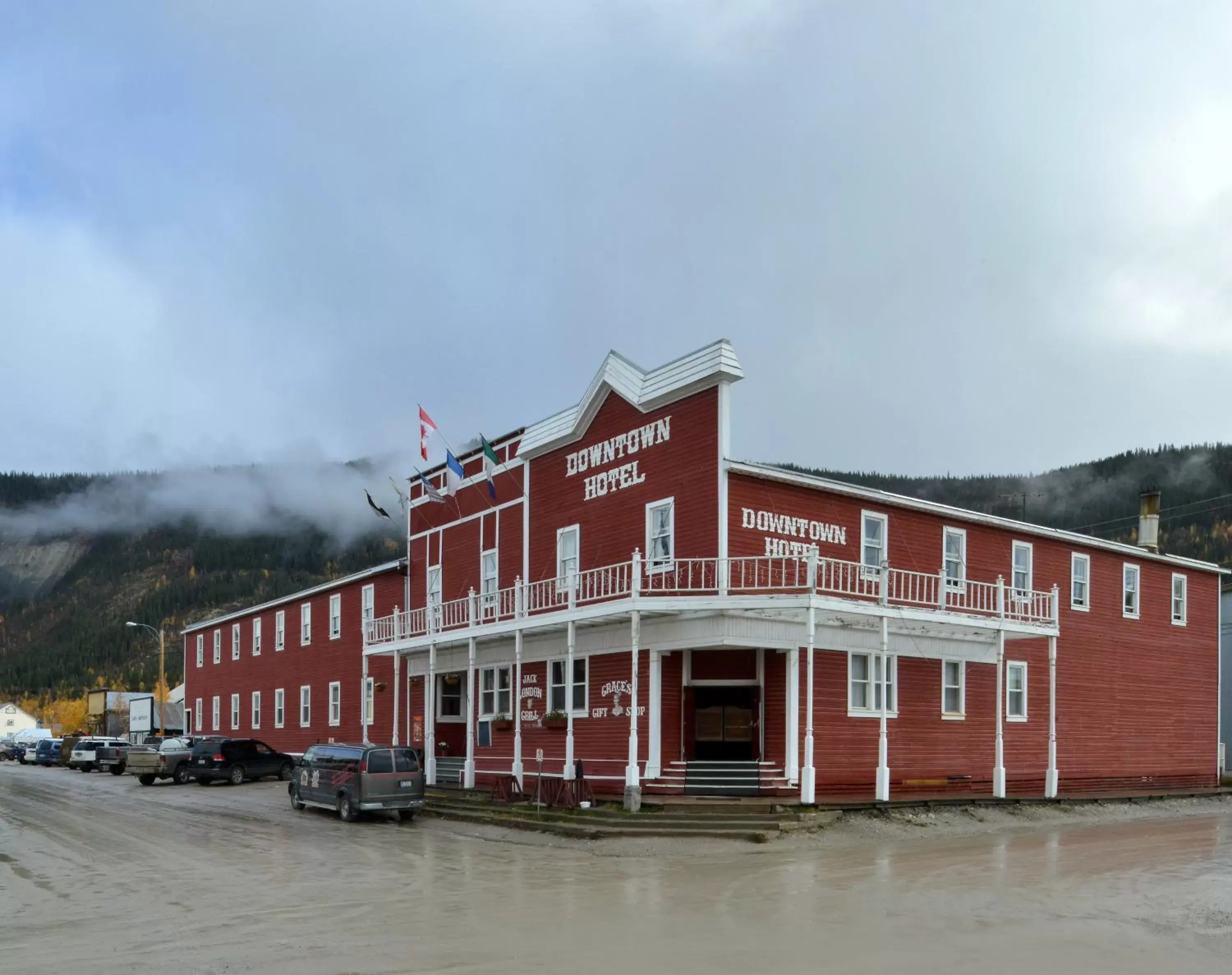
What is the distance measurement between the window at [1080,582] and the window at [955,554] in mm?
4383

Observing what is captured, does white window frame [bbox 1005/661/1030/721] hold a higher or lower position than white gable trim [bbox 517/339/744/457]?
lower

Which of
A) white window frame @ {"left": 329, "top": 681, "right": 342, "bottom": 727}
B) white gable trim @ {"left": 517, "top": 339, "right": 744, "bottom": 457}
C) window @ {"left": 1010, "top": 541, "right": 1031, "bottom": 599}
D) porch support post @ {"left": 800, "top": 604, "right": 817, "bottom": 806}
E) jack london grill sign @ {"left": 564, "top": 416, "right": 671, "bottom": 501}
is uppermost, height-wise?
white gable trim @ {"left": 517, "top": 339, "right": 744, "bottom": 457}

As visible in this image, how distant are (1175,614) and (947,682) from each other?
37.2 ft

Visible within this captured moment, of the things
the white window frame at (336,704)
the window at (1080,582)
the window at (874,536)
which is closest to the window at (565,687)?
the window at (874,536)

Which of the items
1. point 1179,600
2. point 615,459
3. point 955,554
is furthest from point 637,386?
point 1179,600

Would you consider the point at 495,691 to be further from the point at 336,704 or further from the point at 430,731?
the point at 336,704

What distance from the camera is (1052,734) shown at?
1203 inches

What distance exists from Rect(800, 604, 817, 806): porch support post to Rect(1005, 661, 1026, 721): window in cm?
832

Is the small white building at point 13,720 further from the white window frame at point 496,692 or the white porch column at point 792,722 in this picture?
the white porch column at point 792,722

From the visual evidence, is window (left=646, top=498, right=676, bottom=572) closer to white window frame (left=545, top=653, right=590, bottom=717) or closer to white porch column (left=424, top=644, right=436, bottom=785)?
white window frame (left=545, top=653, right=590, bottom=717)

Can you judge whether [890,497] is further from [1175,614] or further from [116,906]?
[116,906]

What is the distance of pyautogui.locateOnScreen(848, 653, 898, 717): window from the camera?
1103 inches

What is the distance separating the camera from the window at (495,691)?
32844mm

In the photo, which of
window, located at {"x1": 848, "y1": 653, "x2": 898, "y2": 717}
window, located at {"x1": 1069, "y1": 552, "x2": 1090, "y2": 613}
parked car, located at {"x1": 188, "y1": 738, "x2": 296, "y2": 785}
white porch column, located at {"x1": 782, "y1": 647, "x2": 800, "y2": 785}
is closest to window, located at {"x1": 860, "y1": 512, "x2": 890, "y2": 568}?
window, located at {"x1": 848, "y1": 653, "x2": 898, "y2": 717}
